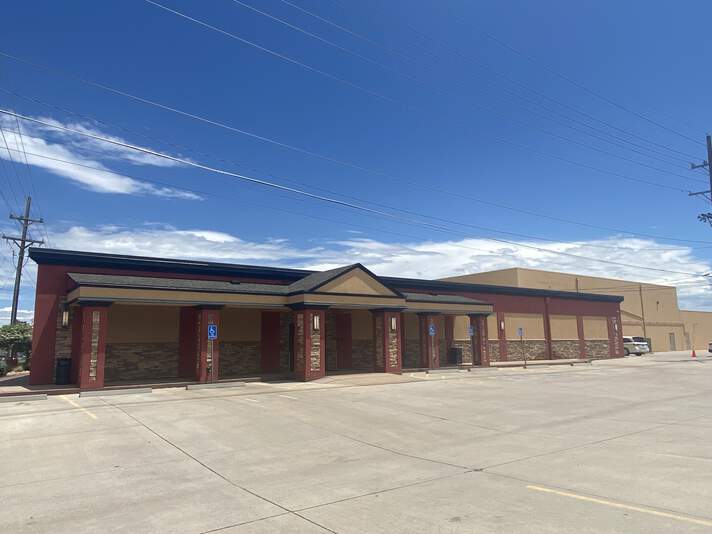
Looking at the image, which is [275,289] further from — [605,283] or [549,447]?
[605,283]

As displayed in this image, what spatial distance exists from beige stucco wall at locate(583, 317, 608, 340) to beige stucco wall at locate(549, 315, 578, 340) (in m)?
1.51

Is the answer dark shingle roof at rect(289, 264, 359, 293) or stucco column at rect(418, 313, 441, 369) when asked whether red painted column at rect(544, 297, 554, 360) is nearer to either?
stucco column at rect(418, 313, 441, 369)

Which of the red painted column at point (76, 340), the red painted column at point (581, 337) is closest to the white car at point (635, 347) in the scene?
the red painted column at point (581, 337)

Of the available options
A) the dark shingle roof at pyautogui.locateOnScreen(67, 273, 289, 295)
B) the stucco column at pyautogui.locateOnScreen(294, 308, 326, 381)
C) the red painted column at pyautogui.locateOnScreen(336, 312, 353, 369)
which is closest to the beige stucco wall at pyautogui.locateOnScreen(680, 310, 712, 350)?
the red painted column at pyautogui.locateOnScreen(336, 312, 353, 369)

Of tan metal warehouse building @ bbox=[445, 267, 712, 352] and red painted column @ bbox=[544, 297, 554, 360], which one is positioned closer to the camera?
red painted column @ bbox=[544, 297, 554, 360]

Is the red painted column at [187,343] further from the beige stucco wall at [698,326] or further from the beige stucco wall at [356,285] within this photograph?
the beige stucco wall at [698,326]

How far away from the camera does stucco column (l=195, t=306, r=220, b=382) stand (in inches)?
874

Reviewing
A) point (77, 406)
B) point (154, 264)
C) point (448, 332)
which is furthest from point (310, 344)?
point (448, 332)

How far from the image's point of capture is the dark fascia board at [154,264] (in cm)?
2266

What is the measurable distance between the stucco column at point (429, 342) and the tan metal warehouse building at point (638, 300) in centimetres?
2788

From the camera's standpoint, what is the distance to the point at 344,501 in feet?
21.7

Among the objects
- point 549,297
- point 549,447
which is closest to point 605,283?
point 549,297

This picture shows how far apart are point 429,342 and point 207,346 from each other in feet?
43.4

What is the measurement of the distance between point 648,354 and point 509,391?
4415 centimetres
